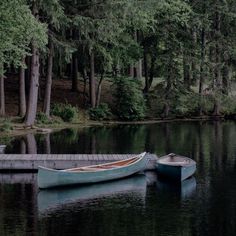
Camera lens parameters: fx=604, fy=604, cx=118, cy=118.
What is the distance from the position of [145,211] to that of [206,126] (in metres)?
30.0

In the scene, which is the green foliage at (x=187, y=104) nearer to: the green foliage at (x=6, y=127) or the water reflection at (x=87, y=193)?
the green foliage at (x=6, y=127)

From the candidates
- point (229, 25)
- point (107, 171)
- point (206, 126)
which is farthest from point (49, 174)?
point (229, 25)

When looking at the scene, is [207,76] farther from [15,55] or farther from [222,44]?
[15,55]

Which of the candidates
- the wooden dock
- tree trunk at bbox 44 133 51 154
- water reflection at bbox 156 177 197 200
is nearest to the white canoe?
water reflection at bbox 156 177 197 200

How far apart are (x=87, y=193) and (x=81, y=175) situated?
1.42 metres

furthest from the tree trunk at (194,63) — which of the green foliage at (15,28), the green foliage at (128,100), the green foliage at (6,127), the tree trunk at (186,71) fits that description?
the green foliage at (15,28)

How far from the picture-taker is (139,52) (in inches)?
2203

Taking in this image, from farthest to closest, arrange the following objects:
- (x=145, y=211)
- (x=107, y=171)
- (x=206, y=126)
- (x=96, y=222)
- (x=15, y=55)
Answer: (x=206, y=126)
(x=15, y=55)
(x=107, y=171)
(x=145, y=211)
(x=96, y=222)

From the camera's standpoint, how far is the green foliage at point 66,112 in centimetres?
4897

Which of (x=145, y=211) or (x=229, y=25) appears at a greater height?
(x=229, y=25)

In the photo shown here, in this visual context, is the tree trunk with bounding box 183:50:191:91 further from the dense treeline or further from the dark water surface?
the dark water surface

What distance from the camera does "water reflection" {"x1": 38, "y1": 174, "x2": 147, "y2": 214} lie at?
73.2ft

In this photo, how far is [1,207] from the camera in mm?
21359

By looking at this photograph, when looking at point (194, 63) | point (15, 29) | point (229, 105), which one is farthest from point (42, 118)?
point (229, 105)
